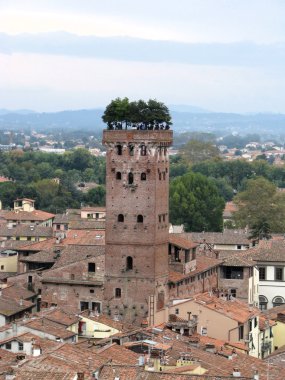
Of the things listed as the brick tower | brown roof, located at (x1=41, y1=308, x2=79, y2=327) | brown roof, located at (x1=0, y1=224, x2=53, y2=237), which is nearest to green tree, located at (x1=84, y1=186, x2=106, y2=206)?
brown roof, located at (x1=0, y1=224, x2=53, y2=237)

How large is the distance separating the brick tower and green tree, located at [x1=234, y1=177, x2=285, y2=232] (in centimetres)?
4159

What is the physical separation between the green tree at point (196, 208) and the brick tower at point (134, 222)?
4113cm

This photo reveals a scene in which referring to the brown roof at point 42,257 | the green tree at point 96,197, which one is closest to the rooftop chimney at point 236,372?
the brown roof at point 42,257

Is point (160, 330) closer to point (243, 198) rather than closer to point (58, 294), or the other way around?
point (58, 294)

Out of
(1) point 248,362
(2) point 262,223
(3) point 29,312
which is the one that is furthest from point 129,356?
(2) point 262,223

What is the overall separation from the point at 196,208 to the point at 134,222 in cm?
4411

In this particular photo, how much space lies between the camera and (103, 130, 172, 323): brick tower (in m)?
64.4

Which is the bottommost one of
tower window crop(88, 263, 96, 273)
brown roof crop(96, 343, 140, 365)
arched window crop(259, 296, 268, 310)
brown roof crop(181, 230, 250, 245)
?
arched window crop(259, 296, 268, 310)

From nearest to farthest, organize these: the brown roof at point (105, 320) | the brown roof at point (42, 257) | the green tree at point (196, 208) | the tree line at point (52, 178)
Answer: the brown roof at point (105, 320) → the brown roof at point (42, 257) → the green tree at point (196, 208) → the tree line at point (52, 178)

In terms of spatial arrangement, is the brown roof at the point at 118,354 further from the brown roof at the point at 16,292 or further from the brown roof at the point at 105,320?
the brown roof at the point at 16,292

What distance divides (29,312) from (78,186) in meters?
88.8

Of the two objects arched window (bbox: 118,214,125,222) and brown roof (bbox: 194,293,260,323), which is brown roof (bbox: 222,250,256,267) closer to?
brown roof (bbox: 194,293,260,323)

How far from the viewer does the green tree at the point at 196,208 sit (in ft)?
353

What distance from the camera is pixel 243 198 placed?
379ft
